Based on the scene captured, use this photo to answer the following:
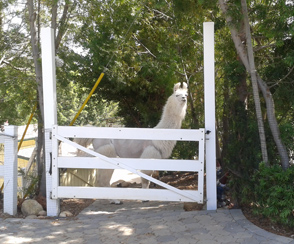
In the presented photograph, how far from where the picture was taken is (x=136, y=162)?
17.8 feet

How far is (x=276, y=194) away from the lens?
14.6 feet

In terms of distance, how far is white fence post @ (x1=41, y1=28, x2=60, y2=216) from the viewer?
560 centimetres

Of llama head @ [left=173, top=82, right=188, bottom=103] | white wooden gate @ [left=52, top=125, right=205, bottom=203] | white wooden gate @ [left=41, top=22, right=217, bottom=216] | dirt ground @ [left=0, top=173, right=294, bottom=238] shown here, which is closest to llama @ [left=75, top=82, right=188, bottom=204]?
llama head @ [left=173, top=82, right=188, bottom=103]

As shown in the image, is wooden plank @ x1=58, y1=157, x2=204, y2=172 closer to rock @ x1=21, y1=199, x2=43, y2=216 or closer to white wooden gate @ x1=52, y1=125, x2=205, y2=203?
white wooden gate @ x1=52, y1=125, x2=205, y2=203

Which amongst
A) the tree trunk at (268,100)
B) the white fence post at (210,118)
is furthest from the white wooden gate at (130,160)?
the tree trunk at (268,100)

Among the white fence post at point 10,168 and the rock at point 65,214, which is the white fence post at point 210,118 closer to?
the rock at point 65,214

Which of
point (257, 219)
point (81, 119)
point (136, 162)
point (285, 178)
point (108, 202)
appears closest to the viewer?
point (285, 178)

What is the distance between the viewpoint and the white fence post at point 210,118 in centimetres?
549

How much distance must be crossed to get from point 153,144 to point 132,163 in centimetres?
124

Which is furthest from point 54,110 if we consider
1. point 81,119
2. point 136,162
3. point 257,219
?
point 81,119

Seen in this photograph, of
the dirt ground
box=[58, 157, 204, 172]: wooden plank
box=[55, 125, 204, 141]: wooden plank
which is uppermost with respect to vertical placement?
box=[55, 125, 204, 141]: wooden plank

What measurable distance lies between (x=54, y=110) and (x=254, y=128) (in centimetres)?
305

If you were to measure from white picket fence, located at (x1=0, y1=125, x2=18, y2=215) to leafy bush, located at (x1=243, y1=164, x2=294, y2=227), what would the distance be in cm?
366

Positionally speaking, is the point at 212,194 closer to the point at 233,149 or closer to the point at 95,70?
the point at 233,149
